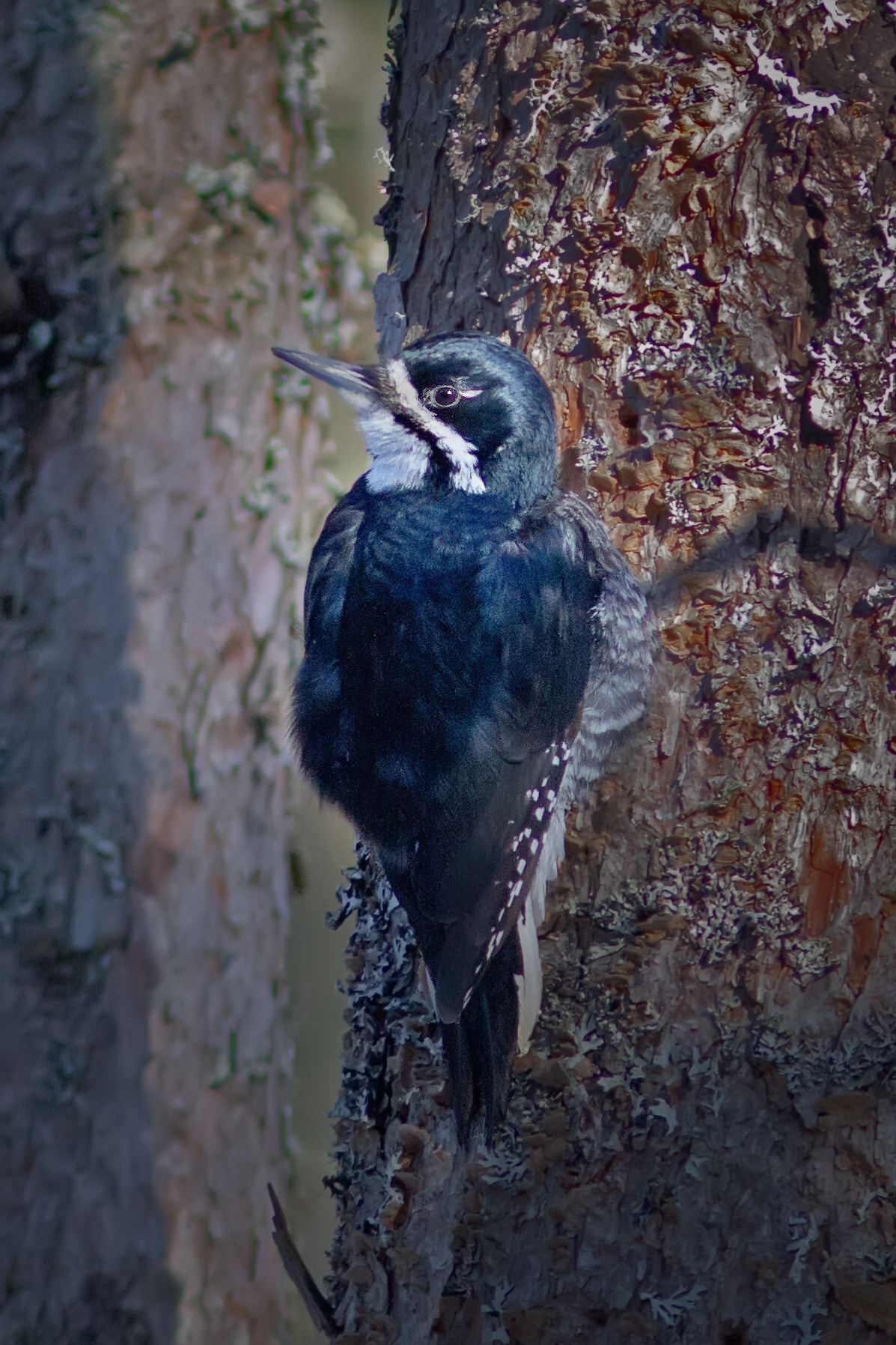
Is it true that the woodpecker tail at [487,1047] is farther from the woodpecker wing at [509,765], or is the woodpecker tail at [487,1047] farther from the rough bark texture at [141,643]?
the rough bark texture at [141,643]

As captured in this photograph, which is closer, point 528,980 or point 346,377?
point 528,980

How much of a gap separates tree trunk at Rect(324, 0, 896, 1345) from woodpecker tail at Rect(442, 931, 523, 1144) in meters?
0.04

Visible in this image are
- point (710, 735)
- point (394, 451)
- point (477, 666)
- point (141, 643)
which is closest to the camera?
point (710, 735)

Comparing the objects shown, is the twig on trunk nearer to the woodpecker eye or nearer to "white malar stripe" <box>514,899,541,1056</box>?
"white malar stripe" <box>514,899,541,1056</box>

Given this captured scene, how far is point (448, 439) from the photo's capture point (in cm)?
176

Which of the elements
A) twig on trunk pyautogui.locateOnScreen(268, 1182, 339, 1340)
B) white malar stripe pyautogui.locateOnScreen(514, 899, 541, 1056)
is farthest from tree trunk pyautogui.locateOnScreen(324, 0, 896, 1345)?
twig on trunk pyautogui.locateOnScreen(268, 1182, 339, 1340)

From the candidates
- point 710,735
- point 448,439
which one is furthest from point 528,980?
point 448,439

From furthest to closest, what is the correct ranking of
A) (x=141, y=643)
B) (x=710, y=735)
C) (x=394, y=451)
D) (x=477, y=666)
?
(x=141, y=643) → (x=394, y=451) → (x=477, y=666) → (x=710, y=735)

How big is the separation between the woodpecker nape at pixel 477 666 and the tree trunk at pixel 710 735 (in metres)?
0.07

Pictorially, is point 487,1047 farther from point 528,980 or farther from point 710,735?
point 710,735

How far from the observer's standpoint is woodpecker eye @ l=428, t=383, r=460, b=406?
1683 mm

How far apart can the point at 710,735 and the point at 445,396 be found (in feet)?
2.26

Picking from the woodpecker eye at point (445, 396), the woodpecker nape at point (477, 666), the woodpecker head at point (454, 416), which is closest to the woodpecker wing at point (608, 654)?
the woodpecker nape at point (477, 666)

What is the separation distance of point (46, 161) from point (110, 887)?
78.9 inches
